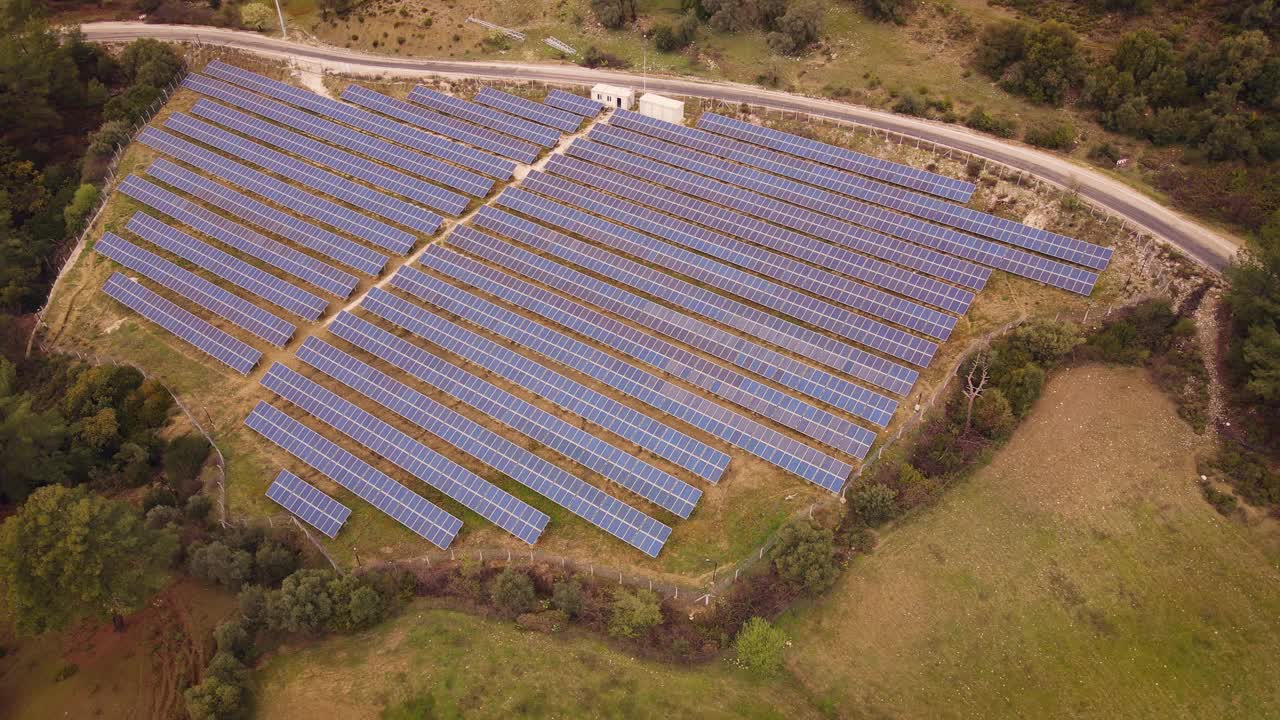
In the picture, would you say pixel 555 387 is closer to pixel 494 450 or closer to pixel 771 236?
pixel 494 450

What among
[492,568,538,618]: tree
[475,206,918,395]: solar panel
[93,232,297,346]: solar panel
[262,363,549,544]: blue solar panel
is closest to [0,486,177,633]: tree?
[262,363,549,544]: blue solar panel

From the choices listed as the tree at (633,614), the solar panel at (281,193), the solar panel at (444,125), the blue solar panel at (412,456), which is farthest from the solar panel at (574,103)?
the tree at (633,614)

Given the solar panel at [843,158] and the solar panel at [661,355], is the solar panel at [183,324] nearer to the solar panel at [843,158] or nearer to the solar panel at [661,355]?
the solar panel at [661,355]

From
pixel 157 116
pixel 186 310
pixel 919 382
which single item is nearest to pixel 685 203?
pixel 919 382

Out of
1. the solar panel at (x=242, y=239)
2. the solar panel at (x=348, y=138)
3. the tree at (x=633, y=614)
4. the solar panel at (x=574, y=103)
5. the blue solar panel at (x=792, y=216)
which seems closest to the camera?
the tree at (x=633, y=614)

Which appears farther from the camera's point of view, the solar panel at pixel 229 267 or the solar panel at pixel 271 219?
the solar panel at pixel 271 219

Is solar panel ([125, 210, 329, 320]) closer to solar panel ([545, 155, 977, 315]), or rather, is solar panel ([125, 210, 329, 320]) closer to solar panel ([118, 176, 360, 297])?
solar panel ([118, 176, 360, 297])

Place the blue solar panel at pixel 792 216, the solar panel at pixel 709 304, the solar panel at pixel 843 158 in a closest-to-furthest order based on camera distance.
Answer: the solar panel at pixel 709 304 → the blue solar panel at pixel 792 216 → the solar panel at pixel 843 158
